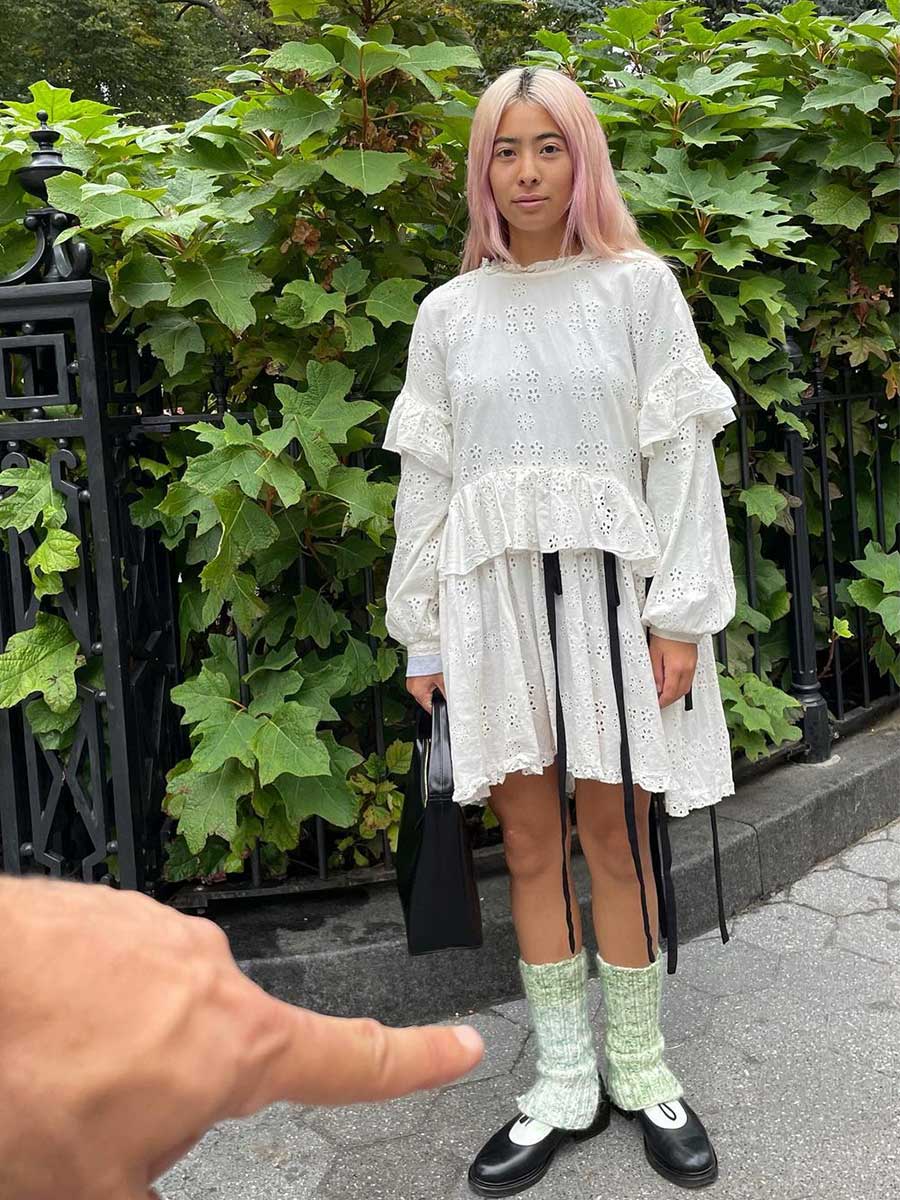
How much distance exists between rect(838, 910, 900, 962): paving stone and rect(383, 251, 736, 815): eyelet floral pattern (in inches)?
43.8

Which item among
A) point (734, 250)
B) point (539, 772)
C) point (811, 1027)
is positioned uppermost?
point (734, 250)

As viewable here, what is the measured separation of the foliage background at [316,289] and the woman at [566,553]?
41 cm

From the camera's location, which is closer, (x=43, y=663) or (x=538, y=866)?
(x=538, y=866)

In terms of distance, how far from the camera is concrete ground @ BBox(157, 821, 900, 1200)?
2131mm

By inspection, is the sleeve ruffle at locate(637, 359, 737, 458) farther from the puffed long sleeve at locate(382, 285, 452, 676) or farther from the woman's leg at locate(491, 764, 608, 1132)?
the woman's leg at locate(491, 764, 608, 1132)

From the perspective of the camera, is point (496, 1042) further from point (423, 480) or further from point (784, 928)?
point (423, 480)

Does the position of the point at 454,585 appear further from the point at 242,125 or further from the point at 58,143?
the point at 58,143

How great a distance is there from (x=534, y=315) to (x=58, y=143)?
4.31 feet

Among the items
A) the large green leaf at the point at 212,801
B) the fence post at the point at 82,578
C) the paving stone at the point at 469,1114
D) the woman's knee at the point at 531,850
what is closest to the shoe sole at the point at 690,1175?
the paving stone at the point at 469,1114

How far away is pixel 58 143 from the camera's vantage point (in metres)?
2.63

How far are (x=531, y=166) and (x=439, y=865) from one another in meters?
1.29

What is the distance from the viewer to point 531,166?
1.99 meters

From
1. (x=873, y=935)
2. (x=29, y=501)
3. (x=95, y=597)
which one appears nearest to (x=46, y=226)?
(x=29, y=501)

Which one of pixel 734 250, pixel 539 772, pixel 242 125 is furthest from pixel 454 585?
pixel 734 250
